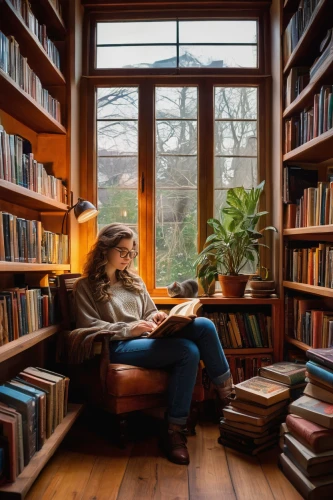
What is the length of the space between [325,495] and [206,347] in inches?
35.0

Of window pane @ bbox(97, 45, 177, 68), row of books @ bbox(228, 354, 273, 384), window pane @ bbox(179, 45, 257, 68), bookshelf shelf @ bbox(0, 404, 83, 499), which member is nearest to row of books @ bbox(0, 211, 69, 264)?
bookshelf shelf @ bbox(0, 404, 83, 499)

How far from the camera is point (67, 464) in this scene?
6.66ft

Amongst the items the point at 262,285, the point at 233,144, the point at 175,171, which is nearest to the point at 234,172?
the point at 233,144

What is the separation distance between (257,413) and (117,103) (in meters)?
2.39

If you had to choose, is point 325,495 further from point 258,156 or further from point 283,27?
point 283,27

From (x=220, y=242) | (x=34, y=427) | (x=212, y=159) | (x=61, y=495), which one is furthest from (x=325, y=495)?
(x=212, y=159)

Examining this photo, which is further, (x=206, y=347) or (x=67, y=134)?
(x=67, y=134)

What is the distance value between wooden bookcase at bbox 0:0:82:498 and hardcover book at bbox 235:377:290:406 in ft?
3.05

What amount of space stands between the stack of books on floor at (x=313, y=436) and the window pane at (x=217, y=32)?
2.48 m

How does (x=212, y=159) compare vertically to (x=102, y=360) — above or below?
→ above

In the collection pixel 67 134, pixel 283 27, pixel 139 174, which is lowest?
pixel 139 174

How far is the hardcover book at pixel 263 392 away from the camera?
7.01 ft

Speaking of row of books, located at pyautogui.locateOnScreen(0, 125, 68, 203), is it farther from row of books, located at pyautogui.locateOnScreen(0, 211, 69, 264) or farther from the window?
the window

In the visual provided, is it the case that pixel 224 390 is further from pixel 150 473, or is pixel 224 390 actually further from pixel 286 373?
pixel 150 473
